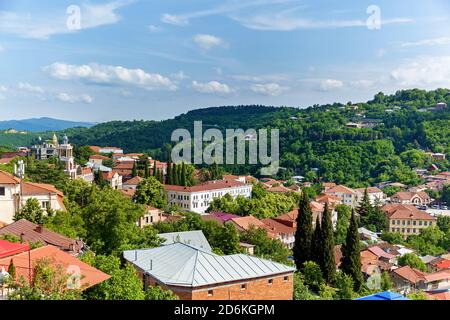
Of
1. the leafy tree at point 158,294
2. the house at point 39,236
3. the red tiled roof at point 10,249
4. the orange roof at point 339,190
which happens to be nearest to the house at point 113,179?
the orange roof at point 339,190

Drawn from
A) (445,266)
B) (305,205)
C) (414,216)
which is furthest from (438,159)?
(305,205)

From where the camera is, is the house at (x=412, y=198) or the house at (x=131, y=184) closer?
the house at (x=131, y=184)

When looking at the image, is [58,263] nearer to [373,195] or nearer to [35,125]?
[373,195]

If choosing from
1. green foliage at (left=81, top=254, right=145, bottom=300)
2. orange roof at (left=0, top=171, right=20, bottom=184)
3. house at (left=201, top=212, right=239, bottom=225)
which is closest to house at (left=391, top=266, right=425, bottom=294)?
house at (left=201, top=212, right=239, bottom=225)

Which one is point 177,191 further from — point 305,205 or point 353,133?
point 353,133

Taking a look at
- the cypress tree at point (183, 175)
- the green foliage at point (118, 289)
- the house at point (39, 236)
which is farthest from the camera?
the cypress tree at point (183, 175)

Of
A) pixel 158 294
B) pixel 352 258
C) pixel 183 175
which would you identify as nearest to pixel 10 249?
pixel 158 294

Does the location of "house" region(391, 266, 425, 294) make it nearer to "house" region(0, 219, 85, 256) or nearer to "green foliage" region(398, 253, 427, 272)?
"green foliage" region(398, 253, 427, 272)

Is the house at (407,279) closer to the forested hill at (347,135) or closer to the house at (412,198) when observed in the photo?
the house at (412,198)

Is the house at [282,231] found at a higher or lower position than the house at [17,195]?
lower
